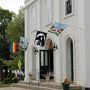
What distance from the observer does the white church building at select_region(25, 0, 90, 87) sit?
1076 inches

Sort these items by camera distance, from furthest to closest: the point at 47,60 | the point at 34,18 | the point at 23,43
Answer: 1. the point at 34,18
2. the point at 23,43
3. the point at 47,60

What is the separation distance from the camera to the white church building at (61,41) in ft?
89.7

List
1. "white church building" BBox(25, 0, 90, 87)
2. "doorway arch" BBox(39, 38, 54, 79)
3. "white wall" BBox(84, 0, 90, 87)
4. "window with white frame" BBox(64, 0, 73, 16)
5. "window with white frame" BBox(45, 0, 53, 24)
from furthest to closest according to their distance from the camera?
1. "doorway arch" BBox(39, 38, 54, 79)
2. "window with white frame" BBox(45, 0, 53, 24)
3. "window with white frame" BBox(64, 0, 73, 16)
4. "white church building" BBox(25, 0, 90, 87)
5. "white wall" BBox(84, 0, 90, 87)

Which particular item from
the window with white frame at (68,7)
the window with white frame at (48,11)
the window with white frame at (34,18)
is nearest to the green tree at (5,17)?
the window with white frame at (34,18)

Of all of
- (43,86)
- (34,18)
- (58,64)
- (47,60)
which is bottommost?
(43,86)

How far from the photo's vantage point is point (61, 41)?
31.3 meters

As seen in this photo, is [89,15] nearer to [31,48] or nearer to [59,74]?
[59,74]

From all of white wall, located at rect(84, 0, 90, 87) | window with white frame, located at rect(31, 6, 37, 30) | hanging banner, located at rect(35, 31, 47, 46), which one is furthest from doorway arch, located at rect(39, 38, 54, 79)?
white wall, located at rect(84, 0, 90, 87)

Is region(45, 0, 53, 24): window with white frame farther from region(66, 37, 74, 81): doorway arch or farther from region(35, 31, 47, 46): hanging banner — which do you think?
region(66, 37, 74, 81): doorway arch

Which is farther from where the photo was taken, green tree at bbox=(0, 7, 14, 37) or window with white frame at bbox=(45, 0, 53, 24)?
green tree at bbox=(0, 7, 14, 37)

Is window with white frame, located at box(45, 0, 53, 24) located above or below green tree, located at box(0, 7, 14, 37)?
below

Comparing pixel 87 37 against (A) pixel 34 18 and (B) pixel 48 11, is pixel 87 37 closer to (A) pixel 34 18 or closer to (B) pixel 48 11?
(B) pixel 48 11

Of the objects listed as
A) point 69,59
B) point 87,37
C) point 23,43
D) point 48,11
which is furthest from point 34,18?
point 87,37

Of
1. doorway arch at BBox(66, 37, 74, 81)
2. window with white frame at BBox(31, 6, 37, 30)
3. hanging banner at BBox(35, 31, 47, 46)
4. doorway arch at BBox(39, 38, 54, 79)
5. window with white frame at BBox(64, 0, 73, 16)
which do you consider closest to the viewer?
window with white frame at BBox(64, 0, 73, 16)
